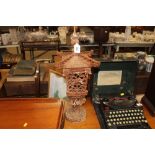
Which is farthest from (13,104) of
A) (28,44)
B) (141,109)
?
(28,44)

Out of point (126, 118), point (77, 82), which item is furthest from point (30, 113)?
point (126, 118)

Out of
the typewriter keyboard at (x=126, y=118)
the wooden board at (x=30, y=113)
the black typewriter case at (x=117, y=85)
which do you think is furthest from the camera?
the black typewriter case at (x=117, y=85)

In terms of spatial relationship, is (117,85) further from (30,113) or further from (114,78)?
(30,113)

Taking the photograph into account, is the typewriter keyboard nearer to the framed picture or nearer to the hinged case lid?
the hinged case lid

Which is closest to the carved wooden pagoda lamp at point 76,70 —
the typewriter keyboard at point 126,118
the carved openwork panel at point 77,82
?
the carved openwork panel at point 77,82

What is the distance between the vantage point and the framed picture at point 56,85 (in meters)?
1.07

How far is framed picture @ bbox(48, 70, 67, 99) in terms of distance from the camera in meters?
1.07

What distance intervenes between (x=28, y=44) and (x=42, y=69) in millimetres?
1564

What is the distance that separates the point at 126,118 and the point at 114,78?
24cm

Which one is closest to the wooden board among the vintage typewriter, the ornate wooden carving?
the ornate wooden carving

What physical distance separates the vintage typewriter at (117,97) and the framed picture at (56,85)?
171mm

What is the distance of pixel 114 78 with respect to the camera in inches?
43.3

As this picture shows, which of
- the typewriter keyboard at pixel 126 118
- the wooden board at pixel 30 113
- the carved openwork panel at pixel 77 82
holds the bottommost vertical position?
the typewriter keyboard at pixel 126 118

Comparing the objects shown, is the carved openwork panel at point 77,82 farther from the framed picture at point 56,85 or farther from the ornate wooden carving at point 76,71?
the framed picture at point 56,85
